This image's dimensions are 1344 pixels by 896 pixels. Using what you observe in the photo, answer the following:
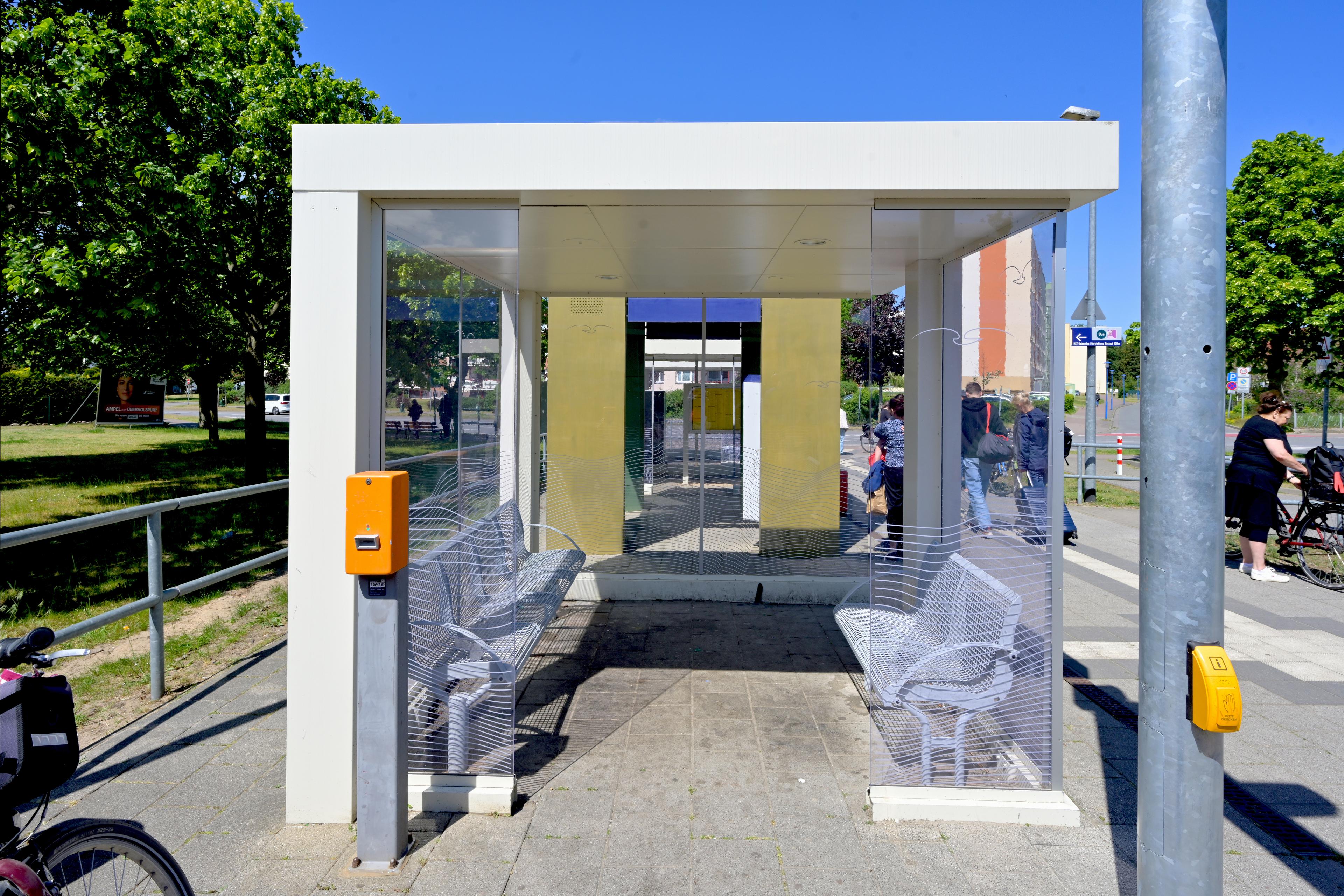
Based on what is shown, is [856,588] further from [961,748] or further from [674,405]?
[674,405]

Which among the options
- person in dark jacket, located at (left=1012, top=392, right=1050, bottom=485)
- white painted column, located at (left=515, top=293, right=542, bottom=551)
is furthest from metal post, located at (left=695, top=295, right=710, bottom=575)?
person in dark jacket, located at (left=1012, top=392, right=1050, bottom=485)

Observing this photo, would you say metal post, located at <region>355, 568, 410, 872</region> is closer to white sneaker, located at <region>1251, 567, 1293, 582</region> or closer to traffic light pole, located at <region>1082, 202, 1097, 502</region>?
white sneaker, located at <region>1251, 567, 1293, 582</region>

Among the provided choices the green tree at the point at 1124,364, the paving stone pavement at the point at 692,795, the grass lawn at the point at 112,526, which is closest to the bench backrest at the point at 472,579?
the paving stone pavement at the point at 692,795

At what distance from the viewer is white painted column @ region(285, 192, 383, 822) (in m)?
3.52

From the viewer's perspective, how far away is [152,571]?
4871 millimetres

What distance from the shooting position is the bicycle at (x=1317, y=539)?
8.17 m

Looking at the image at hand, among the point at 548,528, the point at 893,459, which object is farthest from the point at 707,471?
the point at 548,528

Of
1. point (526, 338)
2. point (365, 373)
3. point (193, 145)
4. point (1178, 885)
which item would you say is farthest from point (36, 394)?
point (1178, 885)

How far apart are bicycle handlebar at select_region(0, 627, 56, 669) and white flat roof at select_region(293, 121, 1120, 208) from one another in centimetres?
198

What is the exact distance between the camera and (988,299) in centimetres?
418

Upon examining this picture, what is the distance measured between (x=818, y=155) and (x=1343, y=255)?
24.8m

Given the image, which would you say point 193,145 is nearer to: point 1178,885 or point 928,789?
point 928,789

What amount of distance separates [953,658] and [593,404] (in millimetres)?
6069

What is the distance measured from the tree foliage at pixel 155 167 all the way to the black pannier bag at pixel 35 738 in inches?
346
